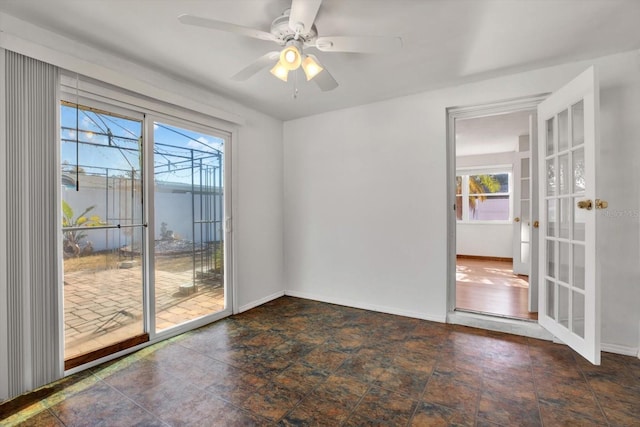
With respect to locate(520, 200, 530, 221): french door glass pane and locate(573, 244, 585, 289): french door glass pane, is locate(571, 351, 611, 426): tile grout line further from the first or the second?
locate(520, 200, 530, 221): french door glass pane

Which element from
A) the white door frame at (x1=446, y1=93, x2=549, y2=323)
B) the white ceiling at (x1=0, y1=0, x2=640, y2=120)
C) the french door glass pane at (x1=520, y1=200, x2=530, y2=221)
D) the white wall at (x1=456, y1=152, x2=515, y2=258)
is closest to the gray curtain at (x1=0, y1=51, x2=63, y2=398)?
the white ceiling at (x1=0, y1=0, x2=640, y2=120)

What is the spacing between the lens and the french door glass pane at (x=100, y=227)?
212 centimetres

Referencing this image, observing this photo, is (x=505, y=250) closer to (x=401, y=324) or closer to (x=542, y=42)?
(x=401, y=324)

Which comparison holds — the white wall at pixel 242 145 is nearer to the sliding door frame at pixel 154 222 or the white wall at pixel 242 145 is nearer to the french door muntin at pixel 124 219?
the sliding door frame at pixel 154 222

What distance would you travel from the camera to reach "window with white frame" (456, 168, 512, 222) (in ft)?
20.6

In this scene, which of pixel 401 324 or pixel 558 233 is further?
pixel 401 324

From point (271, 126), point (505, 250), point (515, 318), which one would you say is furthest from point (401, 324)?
point (505, 250)

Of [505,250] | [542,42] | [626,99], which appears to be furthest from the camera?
[505,250]

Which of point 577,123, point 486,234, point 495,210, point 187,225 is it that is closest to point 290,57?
point 187,225

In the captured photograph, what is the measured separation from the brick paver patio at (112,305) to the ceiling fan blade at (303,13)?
228 centimetres

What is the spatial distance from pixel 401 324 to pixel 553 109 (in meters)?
2.35

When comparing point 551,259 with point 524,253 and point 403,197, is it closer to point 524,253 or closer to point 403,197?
point 403,197

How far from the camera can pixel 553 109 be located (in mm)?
2393

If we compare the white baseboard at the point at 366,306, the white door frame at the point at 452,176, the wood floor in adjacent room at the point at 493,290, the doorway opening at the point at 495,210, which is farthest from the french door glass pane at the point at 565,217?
the white baseboard at the point at 366,306
